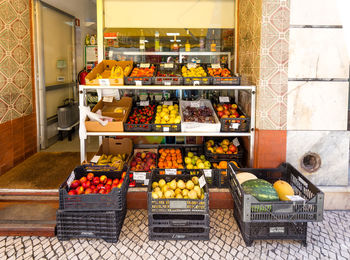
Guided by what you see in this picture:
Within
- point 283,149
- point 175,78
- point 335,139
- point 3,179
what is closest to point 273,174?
point 283,149

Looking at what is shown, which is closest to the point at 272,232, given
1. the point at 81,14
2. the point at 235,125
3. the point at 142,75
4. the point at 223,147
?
the point at 235,125

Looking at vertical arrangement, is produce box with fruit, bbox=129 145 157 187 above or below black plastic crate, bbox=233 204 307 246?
above

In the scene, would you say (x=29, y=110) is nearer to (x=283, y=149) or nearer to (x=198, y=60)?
(x=198, y=60)

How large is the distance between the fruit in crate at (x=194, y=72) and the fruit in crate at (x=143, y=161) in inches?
45.3

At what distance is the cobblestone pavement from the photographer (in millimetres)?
2830

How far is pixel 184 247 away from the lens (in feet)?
9.73

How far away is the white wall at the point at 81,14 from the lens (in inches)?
269

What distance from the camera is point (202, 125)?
3.79m

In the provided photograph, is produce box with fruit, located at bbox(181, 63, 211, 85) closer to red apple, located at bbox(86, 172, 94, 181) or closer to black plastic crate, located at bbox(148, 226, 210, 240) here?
red apple, located at bbox(86, 172, 94, 181)

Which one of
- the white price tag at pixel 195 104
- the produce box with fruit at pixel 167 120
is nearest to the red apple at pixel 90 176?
the produce box with fruit at pixel 167 120

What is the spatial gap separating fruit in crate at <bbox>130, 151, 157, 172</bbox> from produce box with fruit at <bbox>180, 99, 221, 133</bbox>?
2.05 ft

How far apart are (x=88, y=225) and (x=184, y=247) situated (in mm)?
938

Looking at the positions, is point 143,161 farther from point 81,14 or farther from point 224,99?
point 81,14

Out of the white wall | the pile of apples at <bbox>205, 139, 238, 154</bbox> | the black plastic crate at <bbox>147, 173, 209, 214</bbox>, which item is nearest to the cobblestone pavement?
the black plastic crate at <bbox>147, 173, 209, 214</bbox>
